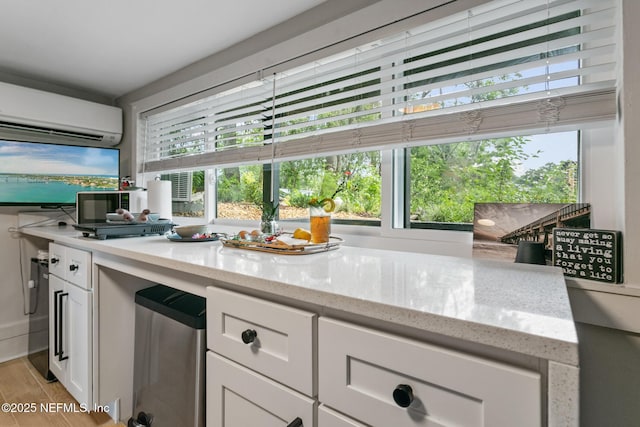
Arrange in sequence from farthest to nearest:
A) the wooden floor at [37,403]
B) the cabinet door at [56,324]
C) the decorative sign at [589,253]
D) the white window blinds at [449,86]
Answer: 1. the cabinet door at [56,324]
2. the wooden floor at [37,403]
3. the white window blinds at [449,86]
4. the decorative sign at [589,253]

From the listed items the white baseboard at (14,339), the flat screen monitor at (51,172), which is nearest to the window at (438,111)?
the flat screen monitor at (51,172)

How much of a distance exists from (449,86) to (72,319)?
86.5 inches

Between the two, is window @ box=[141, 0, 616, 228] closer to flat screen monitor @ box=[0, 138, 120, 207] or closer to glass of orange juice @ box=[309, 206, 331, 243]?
glass of orange juice @ box=[309, 206, 331, 243]

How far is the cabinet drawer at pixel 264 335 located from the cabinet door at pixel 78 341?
109cm

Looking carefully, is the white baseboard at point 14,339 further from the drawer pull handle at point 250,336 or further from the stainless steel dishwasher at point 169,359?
the drawer pull handle at point 250,336

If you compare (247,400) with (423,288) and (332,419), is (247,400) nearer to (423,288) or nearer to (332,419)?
(332,419)

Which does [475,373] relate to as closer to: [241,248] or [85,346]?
[241,248]

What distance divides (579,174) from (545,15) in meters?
0.53

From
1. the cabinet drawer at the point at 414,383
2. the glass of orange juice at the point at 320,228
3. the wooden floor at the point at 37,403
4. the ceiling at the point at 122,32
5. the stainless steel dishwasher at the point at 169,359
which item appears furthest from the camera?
the wooden floor at the point at 37,403

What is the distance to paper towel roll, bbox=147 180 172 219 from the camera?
230 cm

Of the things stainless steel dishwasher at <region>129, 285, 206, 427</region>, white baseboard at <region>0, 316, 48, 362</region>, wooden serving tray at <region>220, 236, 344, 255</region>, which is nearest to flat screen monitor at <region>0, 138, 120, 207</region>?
white baseboard at <region>0, 316, 48, 362</region>

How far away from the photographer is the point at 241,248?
1371 millimetres

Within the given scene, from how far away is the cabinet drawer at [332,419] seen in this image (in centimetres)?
70

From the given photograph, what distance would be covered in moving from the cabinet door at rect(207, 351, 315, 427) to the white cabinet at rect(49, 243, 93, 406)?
106cm
